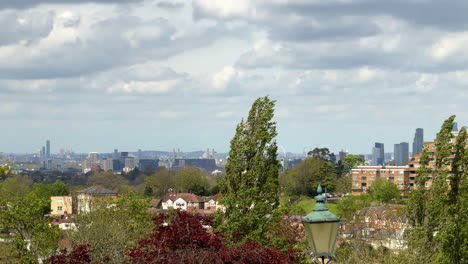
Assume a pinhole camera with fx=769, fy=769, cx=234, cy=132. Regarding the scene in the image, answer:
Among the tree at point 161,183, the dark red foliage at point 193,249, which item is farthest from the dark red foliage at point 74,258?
the tree at point 161,183

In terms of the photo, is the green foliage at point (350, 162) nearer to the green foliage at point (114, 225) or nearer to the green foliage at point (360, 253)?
the green foliage at point (360, 253)

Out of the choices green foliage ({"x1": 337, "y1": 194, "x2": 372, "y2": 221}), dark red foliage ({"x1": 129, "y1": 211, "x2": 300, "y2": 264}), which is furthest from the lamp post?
green foliage ({"x1": 337, "y1": 194, "x2": 372, "y2": 221})

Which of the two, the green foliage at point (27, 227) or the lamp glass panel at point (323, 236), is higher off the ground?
the lamp glass panel at point (323, 236)

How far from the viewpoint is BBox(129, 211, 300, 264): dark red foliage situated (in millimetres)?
14078

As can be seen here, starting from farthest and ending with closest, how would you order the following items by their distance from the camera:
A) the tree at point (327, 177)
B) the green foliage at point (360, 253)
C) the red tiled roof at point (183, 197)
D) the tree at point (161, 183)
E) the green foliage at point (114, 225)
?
the tree at point (161, 183) → the tree at point (327, 177) → the red tiled roof at point (183, 197) → the green foliage at point (360, 253) → the green foliage at point (114, 225)

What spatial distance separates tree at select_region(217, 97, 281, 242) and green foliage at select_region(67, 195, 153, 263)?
4.94 metres

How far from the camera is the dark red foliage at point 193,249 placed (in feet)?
46.2

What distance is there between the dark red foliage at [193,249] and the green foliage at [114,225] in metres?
11.4

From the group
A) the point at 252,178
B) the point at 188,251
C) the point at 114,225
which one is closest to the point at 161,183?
the point at 114,225

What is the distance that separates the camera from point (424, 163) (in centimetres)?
2758

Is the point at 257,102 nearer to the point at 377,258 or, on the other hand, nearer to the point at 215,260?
the point at 215,260

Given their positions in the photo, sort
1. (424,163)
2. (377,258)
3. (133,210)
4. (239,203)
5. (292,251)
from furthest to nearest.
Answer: (133,210) → (377,258) → (424,163) → (239,203) → (292,251)

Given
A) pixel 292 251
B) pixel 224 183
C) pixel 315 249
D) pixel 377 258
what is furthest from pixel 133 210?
pixel 315 249

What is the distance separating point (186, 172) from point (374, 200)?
4115 centimetres
